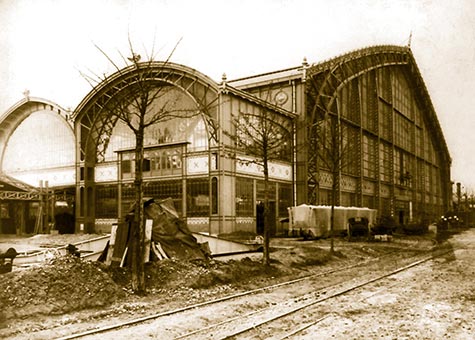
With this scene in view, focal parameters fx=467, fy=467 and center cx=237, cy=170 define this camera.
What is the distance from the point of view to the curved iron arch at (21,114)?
37.2 metres

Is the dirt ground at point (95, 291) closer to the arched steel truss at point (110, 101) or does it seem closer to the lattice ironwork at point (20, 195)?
the arched steel truss at point (110, 101)

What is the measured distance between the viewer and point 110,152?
115 ft

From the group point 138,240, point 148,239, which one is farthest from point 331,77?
point 138,240

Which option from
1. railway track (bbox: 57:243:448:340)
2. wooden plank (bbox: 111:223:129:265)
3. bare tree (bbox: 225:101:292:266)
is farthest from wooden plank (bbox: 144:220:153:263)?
bare tree (bbox: 225:101:292:266)

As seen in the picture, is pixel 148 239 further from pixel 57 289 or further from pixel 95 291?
pixel 57 289

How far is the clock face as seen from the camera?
118ft

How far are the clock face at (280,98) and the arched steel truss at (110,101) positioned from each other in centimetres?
833

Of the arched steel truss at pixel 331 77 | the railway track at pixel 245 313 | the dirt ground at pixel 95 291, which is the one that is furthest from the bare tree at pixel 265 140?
the arched steel truss at pixel 331 77

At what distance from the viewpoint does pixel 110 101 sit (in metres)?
33.2

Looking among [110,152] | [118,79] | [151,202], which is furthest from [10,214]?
[151,202]

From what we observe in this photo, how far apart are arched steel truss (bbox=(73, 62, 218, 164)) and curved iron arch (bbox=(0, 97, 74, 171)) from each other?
74.6 inches

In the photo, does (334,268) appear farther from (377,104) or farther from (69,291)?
(377,104)

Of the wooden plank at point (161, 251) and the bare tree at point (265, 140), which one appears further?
the bare tree at point (265, 140)

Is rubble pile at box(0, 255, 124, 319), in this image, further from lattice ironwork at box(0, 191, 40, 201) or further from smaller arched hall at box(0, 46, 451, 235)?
lattice ironwork at box(0, 191, 40, 201)
